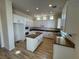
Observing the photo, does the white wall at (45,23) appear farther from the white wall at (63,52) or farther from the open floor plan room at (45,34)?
the white wall at (63,52)

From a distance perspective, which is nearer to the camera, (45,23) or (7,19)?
(7,19)

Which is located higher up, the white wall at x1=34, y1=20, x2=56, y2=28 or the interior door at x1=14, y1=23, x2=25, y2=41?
the white wall at x1=34, y1=20, x2=56, y2=28

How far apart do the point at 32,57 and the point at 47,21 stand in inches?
201

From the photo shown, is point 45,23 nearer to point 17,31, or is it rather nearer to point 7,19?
point 17,31

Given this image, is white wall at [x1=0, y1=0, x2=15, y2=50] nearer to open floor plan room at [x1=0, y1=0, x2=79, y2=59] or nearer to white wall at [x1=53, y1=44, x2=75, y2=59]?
open floor plan room at [x1=0, y1=0, x2=79, y2=59]

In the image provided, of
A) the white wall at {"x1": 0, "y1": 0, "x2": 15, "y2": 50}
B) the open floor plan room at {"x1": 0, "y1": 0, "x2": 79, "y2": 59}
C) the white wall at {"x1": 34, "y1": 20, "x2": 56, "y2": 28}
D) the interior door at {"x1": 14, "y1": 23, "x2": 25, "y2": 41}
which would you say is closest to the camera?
the open floor plan room at {"x1": 0, "y1": 0, "x2": 79, "y2": 59}

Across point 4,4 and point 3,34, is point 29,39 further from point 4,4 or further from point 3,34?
point 4,4

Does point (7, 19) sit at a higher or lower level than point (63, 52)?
higher

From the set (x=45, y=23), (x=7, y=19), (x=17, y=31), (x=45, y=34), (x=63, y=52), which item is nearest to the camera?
(x=63, y=52)

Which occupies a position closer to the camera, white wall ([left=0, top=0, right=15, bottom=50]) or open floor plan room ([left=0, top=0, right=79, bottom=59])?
open floor plan room ([left=0, top=0, right=79, bottom=59])

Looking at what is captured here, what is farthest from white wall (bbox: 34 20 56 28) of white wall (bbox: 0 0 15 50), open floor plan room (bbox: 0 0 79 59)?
white wall (bbox: 0 0 15 50)

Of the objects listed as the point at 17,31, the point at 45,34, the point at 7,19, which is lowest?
the point at 45,34

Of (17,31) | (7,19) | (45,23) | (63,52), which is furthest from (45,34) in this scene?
(63,52)

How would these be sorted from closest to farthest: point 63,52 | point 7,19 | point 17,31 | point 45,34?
point 63,52 → point 7,19 → point 17,31 → point 45,34
